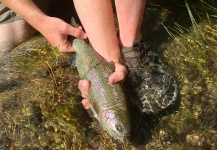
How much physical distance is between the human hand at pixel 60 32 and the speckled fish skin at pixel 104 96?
0.19 meters

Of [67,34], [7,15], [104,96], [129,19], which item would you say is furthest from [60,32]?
[104,96]

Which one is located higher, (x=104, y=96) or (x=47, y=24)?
(x=47, y=24)

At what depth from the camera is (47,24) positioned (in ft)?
11.7

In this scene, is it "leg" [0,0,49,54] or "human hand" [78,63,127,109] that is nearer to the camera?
"human hand" [78,63,127,109]

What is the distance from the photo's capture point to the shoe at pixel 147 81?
3.19 metres

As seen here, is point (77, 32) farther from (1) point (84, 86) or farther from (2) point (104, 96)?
(2) point (104, 96)

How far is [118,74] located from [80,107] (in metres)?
0.38

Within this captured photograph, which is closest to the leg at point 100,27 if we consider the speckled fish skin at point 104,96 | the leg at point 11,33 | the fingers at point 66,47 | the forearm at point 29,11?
the speckled fish skin at point 104,96

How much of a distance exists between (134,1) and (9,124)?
1247 millimetres

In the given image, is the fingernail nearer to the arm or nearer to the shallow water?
the shallow water

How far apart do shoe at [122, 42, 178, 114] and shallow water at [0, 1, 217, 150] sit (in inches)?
2.5

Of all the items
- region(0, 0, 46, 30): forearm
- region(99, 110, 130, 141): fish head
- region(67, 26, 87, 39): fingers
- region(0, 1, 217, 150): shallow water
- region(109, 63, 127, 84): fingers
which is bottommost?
region(0, 1, 217, 150): shallow water

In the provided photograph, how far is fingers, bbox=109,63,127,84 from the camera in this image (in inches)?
120

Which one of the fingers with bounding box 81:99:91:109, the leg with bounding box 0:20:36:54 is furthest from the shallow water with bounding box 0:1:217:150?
the leg with bounding box 0:20:36:54
